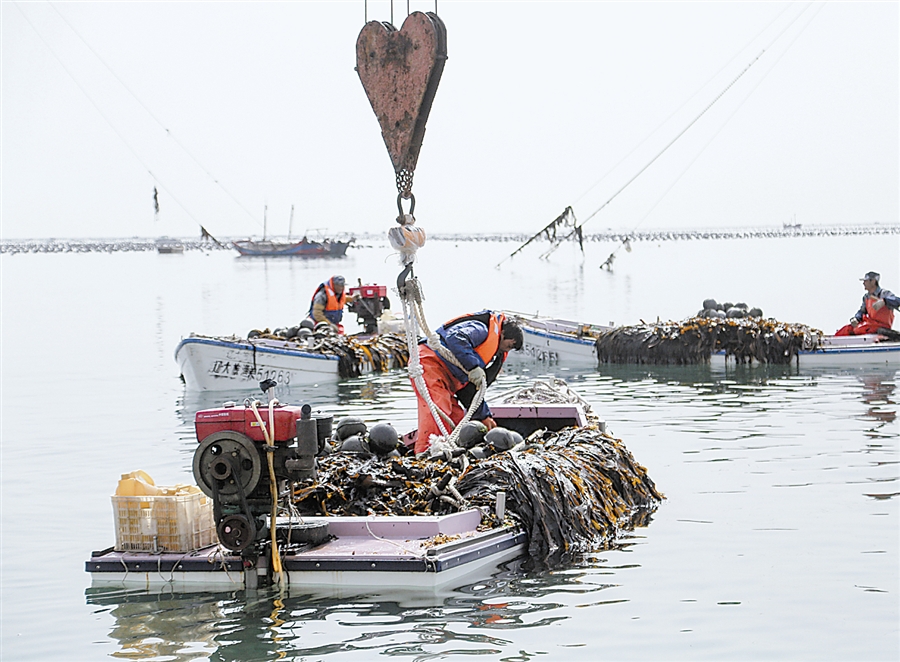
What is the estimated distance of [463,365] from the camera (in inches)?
426

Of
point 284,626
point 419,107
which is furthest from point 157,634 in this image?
point 419,107

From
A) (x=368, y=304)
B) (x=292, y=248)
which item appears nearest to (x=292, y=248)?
(x=292, y=248)

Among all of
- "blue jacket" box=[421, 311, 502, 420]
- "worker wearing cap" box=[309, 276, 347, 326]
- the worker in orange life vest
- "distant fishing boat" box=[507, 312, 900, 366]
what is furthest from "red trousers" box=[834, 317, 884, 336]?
"blue jacket" box=[421, 311, 502, 420]

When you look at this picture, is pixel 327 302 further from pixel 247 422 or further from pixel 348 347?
pixel 247 422

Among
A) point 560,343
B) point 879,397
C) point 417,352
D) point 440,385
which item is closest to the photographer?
point 417,352

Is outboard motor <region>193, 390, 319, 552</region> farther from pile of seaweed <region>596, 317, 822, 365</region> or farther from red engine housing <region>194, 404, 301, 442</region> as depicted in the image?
pile of seaweed <region>596, 317, 822, 365</region>

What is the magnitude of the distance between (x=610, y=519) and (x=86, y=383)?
16.3m

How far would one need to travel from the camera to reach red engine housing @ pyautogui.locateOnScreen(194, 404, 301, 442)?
7.75 metres

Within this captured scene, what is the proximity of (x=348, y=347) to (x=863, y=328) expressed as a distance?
957cm

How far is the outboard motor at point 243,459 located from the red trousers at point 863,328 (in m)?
17.1

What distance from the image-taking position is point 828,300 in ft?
156

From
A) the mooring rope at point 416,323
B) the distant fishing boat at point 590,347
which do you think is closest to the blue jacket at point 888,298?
the distant fishing boat at point 590,347

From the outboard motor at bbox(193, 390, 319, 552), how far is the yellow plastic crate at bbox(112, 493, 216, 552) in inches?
16.4

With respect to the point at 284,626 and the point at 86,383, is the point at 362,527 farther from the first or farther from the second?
the point at 86,383
